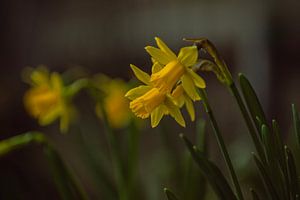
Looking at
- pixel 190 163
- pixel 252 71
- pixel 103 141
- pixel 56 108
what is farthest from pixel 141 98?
pixel 103 141

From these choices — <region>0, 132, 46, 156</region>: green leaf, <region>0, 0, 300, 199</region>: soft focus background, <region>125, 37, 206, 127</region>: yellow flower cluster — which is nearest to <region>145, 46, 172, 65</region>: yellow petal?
<region>125, 37, 206, 127</region>: yellow flower cluster

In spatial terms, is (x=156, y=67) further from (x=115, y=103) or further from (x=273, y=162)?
(x=115, y=103)

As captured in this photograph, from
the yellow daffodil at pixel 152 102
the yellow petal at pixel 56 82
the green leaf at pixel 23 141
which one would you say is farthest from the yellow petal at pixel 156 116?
the yellow petal at pixel 56 82

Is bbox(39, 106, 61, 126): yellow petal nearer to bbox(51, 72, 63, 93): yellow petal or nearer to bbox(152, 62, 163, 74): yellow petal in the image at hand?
bbox(51, 72, 63, 93): yellow petal

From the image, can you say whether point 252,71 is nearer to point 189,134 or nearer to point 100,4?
point 189,134

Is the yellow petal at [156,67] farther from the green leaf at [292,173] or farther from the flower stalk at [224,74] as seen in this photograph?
the green leaf at [292,173]

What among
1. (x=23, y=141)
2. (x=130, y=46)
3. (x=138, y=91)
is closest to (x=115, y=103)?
(x=23, y=141)

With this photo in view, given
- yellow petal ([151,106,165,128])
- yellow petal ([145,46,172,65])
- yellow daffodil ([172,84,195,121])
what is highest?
yellow petal ([145,46,172,65])
